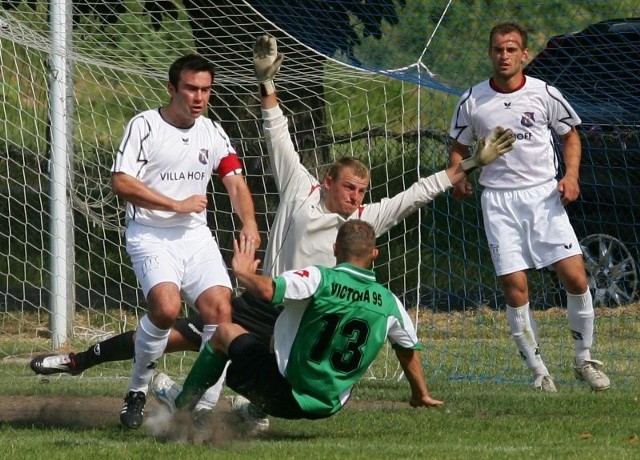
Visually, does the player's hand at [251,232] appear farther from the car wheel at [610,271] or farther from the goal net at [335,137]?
the car wheel at [610,271]

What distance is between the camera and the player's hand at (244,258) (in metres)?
5.93

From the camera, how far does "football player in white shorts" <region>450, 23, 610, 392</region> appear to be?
823 cm

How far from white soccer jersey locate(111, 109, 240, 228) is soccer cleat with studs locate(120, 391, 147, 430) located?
2.83 ft

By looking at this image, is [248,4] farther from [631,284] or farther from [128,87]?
[631,284]

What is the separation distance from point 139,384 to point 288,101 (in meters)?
4.24

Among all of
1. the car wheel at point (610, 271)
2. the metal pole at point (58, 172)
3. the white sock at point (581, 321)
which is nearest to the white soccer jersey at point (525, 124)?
the white sock at point (581, 321)

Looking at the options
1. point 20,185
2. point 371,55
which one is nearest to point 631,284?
point 371,55

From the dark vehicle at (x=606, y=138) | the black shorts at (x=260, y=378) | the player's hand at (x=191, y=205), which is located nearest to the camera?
the black shorts at (x=260, y=378)

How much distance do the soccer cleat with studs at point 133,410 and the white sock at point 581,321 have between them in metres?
2.81

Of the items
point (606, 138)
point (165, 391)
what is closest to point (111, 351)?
point (165, 391)

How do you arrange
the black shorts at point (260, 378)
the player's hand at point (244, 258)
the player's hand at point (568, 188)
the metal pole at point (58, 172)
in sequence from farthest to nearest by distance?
the metal pole at point (58, 172) < the player's hand at point (568, 188) < the black shorts at point (260, 378) < the player's hand at point (244, 258)

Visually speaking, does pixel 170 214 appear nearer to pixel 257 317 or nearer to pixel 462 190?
pixel 257 317

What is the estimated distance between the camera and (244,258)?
595cm

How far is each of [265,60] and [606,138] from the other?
15.7 feet
